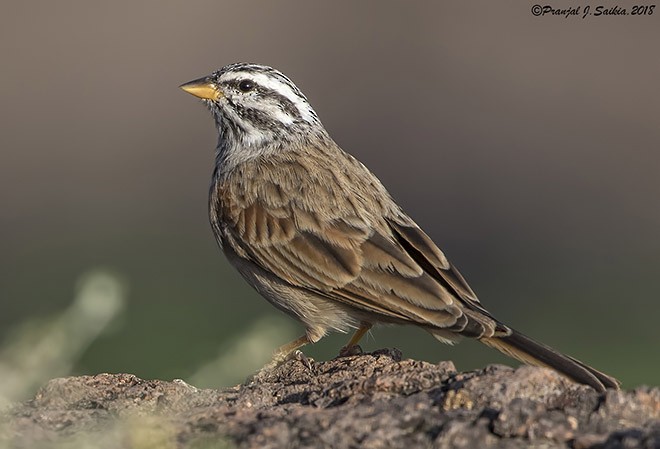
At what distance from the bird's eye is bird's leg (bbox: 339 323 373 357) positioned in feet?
7.42

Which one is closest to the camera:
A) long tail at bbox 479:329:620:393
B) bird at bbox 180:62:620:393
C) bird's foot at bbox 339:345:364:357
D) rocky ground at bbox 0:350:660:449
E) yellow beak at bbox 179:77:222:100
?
rocky ground at bbox 0:350:660:449

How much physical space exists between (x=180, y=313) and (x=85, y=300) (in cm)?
1031

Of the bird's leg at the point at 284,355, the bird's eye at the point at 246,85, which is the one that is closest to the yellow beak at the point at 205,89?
the bird's eye at the point at 246,85

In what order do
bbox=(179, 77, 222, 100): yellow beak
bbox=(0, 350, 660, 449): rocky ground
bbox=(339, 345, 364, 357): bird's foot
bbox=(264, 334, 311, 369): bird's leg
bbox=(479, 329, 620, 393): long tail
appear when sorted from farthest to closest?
bbox=(179, 77, 222, 100): yellow beak
bbox=(264, 334, 311, 369): bird's leg
bbox=(339, 345, 364, 357): bird's foot
bbox=(479, 329, 620, 393): long tail
bbox=(0, 350, 660, 449): rocky ground

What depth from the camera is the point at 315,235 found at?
9.06m

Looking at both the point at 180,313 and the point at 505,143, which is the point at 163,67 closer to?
the point at 505,143

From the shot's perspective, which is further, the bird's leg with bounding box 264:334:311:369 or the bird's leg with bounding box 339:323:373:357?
the bird's leg with bounding box 264:334:311:369

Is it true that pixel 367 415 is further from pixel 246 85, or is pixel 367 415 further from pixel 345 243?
pixel 246 85

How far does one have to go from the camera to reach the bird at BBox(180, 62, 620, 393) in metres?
8.20

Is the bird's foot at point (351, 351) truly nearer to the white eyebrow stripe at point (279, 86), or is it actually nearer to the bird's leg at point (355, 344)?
the bird's leg at point (355, 344)

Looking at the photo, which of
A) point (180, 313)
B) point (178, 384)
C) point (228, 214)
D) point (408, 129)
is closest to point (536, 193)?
point (408, 129)

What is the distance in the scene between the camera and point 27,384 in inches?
210

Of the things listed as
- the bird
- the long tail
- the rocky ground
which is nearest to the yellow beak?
the bird

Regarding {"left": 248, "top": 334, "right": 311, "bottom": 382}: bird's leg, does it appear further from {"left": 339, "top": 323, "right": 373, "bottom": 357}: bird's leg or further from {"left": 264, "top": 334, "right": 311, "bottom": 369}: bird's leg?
{"left": 339, "top": 323, "right": 373, "bottom": 357}: bird's leg
